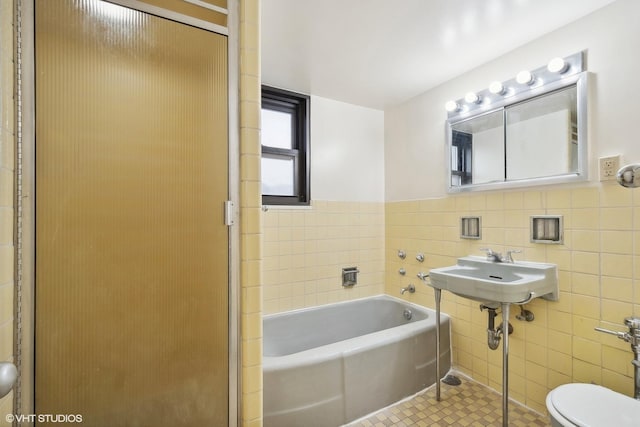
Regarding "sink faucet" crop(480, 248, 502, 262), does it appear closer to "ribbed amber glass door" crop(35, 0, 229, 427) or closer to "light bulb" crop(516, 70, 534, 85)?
"light bulb" crop(516, 70, 534, 85)

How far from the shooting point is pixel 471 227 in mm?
2070

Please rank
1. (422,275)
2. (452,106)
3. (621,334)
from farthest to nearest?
1. (422,275)
2. (452,106)
3. (621,334)

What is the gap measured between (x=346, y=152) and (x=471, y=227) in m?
1.24

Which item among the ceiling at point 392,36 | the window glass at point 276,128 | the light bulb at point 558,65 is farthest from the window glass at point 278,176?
the light bulb at point 558,65

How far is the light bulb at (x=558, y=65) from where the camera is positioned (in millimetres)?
1555

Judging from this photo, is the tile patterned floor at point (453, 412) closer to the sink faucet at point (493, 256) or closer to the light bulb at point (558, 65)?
the sink faucet at point (493, 256)

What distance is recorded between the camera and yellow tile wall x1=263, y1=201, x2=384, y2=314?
2328 mm

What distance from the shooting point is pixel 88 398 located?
2.66ft

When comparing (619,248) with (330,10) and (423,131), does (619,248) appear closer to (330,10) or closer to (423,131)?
(423,131)

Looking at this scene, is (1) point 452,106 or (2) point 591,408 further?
(1) point 452,106

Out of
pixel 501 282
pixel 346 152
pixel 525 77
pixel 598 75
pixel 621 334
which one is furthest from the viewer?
pixel 346 152

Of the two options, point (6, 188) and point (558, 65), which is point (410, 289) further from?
point (6, 188)

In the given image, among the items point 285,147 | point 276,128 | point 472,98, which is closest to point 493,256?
point 472,98

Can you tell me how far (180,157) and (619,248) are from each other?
2.01 m
